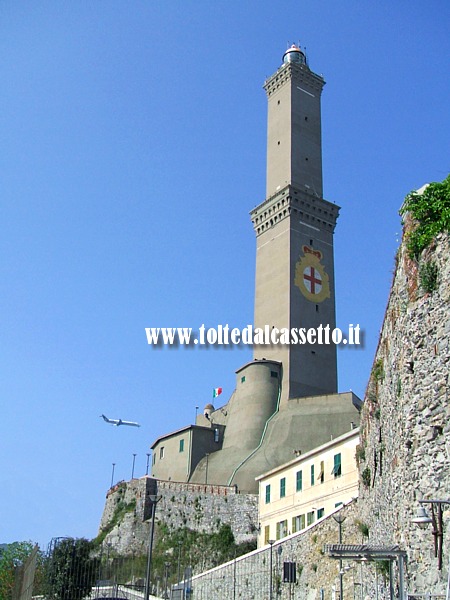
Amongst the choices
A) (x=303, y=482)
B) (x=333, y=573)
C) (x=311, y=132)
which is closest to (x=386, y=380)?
(x=333, y=573)

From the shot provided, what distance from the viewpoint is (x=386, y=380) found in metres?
17.5

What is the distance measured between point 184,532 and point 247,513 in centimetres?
512

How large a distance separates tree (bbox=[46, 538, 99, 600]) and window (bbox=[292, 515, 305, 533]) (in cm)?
1730

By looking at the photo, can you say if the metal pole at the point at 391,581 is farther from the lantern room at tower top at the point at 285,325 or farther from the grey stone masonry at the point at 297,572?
the lantern room at tower top at the point at 285,325

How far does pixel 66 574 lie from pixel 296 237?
46816 millimetres

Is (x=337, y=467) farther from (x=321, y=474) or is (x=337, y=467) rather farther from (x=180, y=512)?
(x=180, y=512)

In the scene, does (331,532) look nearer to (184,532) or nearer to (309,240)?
(184,532)

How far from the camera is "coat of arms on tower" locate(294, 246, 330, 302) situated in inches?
2559

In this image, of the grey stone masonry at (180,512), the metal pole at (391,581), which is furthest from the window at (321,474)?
the metal pole at (391,581)

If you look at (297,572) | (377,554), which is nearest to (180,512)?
(297,572)

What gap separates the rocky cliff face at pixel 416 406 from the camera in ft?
43.1

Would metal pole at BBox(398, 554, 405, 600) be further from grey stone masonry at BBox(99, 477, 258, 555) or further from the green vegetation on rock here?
grey stone masonry at BBox(99, 477, 258, 555)

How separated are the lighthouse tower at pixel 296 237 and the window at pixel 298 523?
20318 millimetres

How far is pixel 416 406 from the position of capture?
14133 mm
